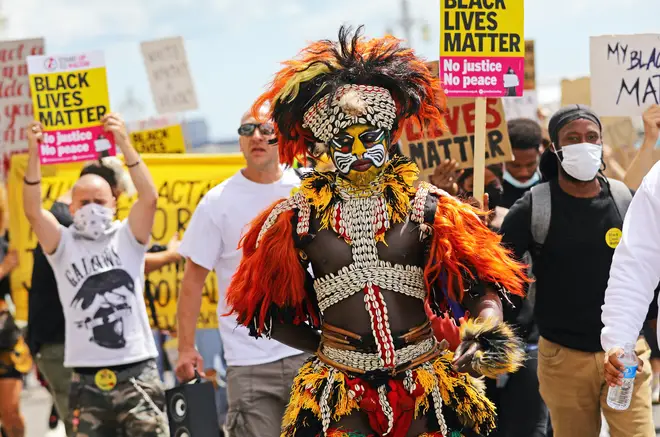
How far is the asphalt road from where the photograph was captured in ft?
36.8

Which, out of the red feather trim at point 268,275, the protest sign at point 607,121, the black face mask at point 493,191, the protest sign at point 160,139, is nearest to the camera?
the red feather trim at point 268,275

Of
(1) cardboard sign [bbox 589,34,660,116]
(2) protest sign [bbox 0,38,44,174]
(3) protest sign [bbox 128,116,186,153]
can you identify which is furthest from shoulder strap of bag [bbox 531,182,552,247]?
(3) protest sign [bbox 128,116,186,153]

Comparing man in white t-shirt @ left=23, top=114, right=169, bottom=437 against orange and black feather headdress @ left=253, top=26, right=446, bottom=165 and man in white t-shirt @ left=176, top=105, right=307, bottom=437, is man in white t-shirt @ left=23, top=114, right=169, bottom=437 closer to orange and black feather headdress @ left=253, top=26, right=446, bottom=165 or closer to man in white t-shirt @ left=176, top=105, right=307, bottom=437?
man in white t-shirt @ left=176, top=105, right=307, bottom=437

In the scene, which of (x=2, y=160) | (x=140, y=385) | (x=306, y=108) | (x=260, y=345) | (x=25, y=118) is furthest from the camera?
(x=2, y=160)

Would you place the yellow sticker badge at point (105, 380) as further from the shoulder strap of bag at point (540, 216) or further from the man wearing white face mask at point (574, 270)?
the shoulder strap of bag at point (540, 216)

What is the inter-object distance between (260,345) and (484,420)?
1.89 m

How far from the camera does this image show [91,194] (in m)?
7.30

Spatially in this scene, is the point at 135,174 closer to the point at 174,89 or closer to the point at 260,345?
the point at 260,345

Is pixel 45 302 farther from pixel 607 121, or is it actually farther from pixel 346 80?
pixel 607 121

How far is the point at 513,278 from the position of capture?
499 centimetres

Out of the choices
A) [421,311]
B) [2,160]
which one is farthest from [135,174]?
[2,160]

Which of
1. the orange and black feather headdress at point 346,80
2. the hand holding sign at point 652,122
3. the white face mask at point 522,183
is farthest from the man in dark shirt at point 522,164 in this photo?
the orange and black feather headdress at point 346,80

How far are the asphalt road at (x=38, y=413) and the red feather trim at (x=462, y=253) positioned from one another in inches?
218

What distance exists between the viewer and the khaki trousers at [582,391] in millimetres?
6258
